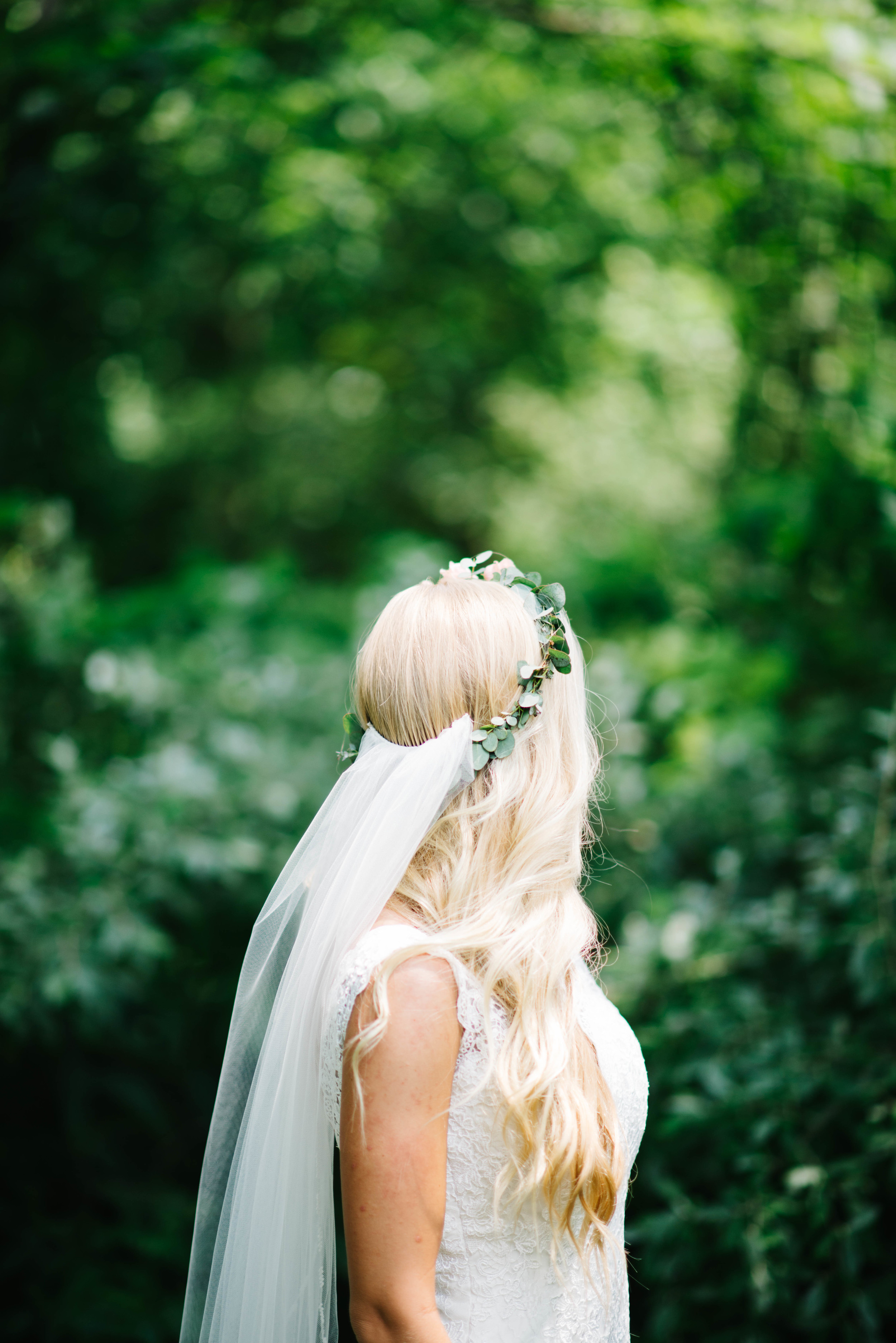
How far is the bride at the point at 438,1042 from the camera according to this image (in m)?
1.33

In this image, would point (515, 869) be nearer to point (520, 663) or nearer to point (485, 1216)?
point (520, 663)

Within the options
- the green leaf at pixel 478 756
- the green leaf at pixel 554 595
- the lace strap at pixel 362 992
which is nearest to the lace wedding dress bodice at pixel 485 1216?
the lace strap at pixel 362 992

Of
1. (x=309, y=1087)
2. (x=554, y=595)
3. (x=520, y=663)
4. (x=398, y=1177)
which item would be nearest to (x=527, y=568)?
(x=554, y=595)

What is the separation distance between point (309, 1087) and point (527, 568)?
6.60 metres

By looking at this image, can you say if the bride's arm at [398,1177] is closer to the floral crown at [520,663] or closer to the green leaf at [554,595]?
the floral crown at [520,663]

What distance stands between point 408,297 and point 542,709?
674 cm

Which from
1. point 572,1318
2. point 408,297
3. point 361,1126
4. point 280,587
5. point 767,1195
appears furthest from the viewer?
point 408,297

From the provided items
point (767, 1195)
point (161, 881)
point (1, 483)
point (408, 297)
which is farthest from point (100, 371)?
point (767, 1195)

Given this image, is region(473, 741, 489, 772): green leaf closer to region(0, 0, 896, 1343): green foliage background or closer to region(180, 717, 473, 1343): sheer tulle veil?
region(180, 717, 473, 1343): sheer tulle veil

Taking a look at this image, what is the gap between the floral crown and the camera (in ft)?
4.99

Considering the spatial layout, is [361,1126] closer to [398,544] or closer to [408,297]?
[398,544]

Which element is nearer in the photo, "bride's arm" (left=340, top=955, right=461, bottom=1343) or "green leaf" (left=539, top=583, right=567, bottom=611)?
"bride's arm" (left=340, top=955, right=461, bottom=1343)

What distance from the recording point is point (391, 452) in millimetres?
9055

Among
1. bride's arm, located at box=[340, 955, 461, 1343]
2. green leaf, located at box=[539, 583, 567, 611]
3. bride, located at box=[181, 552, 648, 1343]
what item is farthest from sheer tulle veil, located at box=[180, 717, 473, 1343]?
green leaf, located at box=[539, 583, 567, 611]
